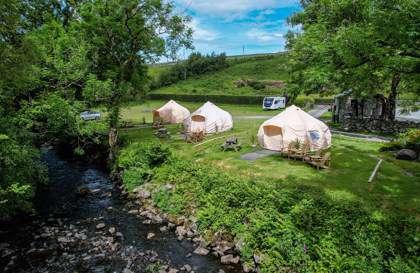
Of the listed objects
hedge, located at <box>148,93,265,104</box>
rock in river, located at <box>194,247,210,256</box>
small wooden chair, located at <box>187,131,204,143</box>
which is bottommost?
rock in river, located at <box>194,247,210,256</box>

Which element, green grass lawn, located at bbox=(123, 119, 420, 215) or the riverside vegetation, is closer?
the riverside vegetation

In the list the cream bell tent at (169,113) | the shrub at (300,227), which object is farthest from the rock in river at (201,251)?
the cream bell tent at (169,113)

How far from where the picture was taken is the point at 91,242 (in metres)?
12.4

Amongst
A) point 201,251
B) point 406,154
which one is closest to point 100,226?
point 201,251

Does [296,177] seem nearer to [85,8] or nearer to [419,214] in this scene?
[419,214]

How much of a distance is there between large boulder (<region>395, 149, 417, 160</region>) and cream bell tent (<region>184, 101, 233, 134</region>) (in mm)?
15287

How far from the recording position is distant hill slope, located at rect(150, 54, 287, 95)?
6956 cm

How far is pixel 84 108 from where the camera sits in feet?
63.8

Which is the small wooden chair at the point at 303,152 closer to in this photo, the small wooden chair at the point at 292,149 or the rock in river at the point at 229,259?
the small wooden chair at the point at 292,149

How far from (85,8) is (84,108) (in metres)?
8.38

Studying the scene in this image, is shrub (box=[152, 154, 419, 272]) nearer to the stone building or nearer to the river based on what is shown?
the river

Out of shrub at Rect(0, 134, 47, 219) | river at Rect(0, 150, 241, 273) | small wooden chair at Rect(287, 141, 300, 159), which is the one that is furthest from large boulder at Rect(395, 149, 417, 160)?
shrub at Rect(0, 134, 47, 219)

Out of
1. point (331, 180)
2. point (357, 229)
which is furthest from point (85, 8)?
point (357, 229)

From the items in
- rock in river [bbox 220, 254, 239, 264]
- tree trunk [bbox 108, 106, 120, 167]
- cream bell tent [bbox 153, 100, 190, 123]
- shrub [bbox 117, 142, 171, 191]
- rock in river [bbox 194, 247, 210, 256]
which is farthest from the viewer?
cream bell tent [bbox 153, 100, 190, 123]
